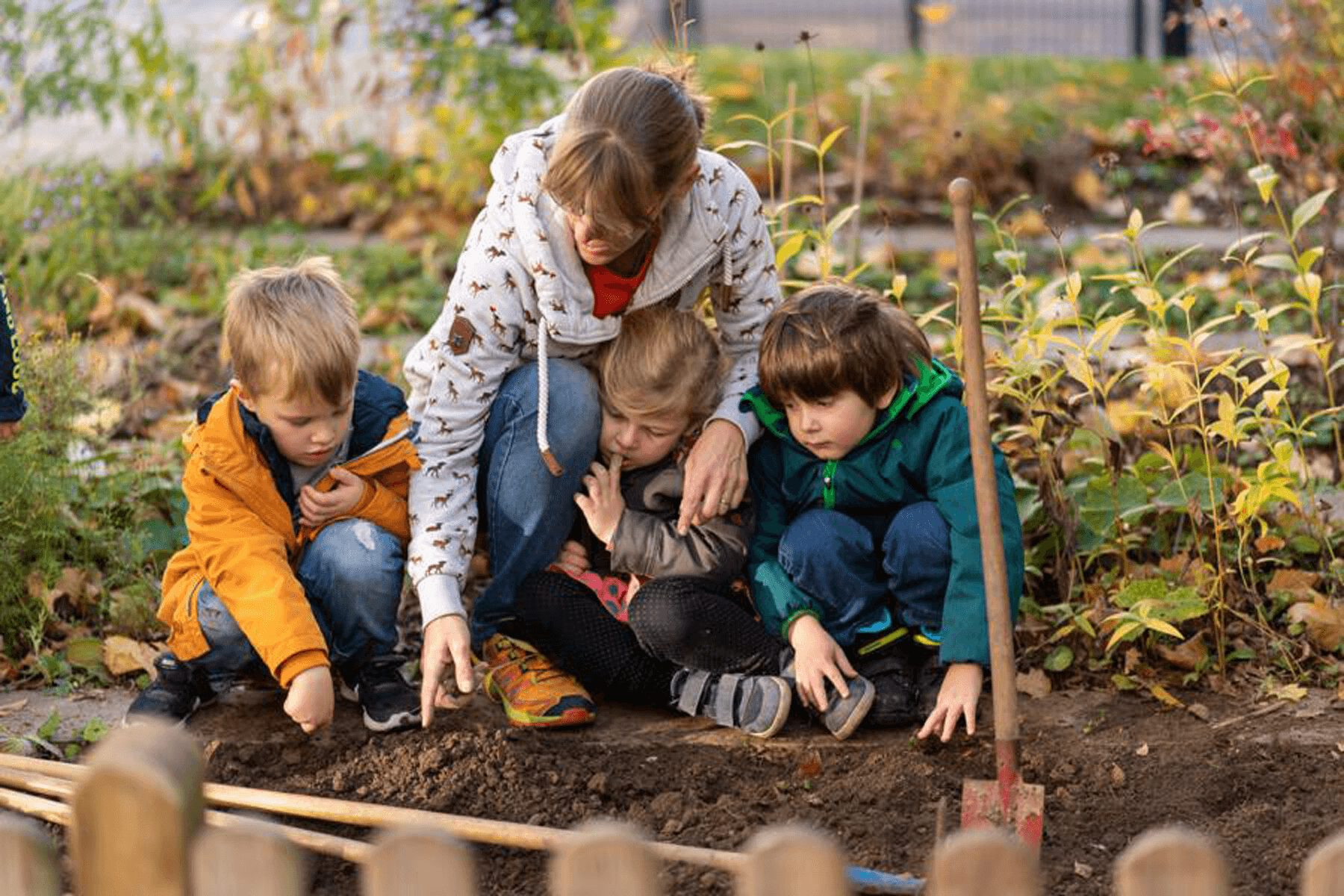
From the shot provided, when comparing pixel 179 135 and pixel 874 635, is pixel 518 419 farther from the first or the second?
pixel 179 135

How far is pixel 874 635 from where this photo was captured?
9.77ft

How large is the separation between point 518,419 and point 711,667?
1.85 feet

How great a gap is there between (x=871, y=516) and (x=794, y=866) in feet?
5.51

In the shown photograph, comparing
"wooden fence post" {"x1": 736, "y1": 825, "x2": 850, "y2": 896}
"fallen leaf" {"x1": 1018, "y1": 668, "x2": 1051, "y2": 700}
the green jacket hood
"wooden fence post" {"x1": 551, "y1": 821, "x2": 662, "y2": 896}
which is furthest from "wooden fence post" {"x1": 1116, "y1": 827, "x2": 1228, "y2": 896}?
"fallen leaf" {"x1": 1018, "y1": 668, "x2": 1051, "y2": 700}

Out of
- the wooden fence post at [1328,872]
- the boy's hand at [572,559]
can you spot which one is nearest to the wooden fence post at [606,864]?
the wooden fence post at [1328,872]

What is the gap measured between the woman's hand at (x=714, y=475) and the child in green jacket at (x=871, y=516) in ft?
0.27

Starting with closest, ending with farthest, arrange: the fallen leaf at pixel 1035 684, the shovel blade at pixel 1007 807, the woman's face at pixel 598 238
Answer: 1. the shovel blade at pixel 1007 807
2. the woman's face at pixel 598 238
3. the fallen leaf at pixel 1035 684

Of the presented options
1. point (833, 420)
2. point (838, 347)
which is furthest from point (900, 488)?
point (838, 347)

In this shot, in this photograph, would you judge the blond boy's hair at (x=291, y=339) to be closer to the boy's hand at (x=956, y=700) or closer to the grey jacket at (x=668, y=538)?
the grey jacket at (x=668, y=538)

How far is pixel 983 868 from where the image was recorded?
138 centimetres

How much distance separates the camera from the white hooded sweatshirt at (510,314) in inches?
112

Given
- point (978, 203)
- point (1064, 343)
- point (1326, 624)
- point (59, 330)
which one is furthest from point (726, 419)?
point (978, 203)

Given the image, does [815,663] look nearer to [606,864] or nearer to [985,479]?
[985,479]

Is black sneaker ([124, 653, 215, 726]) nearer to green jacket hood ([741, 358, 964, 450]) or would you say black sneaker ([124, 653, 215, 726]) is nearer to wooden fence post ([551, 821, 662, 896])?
green jacket hood ([741, 358, 964, 450])
